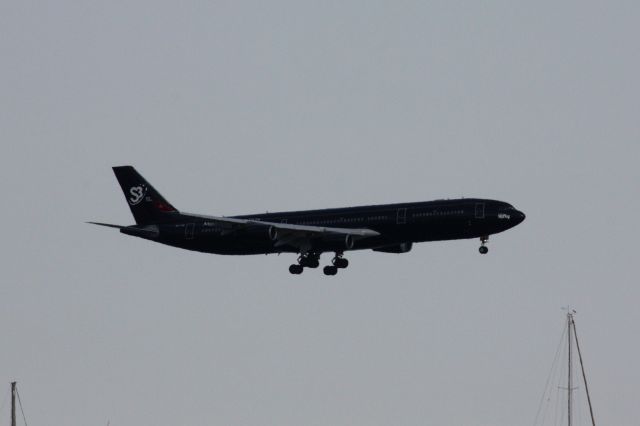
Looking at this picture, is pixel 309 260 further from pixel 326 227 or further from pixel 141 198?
pixel 141 198

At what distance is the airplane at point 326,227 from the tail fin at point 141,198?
0.30ft

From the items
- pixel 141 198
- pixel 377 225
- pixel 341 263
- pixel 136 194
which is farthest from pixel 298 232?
pixel 136 194

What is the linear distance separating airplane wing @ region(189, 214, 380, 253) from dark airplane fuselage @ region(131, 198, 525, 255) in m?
0.36

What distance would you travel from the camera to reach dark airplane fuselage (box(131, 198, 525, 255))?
388 ft

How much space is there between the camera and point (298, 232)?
404 ft

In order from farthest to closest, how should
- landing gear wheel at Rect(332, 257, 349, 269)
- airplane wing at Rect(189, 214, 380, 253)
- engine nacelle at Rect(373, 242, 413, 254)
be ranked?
engine nacelle at Rect(373, 242, 413, 254), landing gear wheel at Rect(332, 257, 349, 269), airplane wing at Rect(189, 214, 380, 253)

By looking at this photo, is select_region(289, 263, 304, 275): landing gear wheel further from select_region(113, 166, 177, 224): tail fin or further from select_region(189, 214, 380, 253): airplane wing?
select_region(113, 166, 177, 224): tail fin

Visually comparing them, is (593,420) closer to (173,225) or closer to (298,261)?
(298,261)

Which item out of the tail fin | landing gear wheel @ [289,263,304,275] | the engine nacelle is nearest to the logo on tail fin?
the tail fin

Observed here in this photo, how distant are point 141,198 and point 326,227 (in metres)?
21.7

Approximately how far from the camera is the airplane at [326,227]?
118500 mm

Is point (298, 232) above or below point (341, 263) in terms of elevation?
above

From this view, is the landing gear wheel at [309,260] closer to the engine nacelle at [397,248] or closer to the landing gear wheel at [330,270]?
the landing gear wheel at [330,270]

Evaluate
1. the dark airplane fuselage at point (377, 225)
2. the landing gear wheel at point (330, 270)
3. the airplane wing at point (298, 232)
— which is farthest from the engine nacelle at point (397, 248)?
the airplane wing at point (298, 232)
